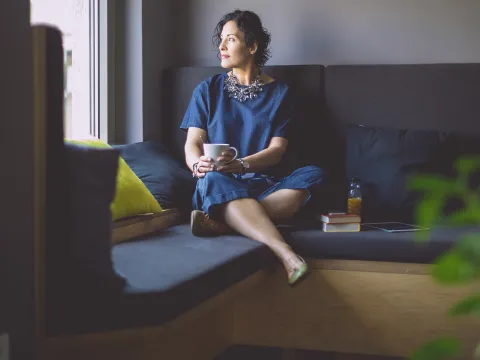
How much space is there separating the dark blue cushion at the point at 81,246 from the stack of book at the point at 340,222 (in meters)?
1.07

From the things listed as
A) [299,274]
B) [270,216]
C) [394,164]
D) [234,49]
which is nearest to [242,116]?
[234,49]

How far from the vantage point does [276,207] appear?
8.29ft

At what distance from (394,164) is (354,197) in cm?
21

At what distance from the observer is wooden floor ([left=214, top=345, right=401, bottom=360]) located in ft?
7.93

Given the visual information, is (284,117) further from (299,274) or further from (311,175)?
(299,274)

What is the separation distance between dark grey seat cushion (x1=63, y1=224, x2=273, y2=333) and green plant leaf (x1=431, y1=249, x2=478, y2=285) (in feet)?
3.99

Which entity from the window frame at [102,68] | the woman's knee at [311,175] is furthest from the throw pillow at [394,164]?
the window frame at [102,68]

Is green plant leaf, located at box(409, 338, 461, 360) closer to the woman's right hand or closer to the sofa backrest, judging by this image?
the woman's right hand

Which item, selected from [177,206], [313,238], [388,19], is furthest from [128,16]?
[313,238]

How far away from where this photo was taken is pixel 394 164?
2.70m

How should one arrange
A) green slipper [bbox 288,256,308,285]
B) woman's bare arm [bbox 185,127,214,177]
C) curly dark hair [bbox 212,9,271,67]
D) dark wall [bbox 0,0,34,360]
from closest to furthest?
dark wall [bbox 0,0,34,360]
green slipper [bbox 288,256,308,285]
woman's bare arm [bbox 185,127,214,177]
curly dark hair [bbox 212,9,271,67]

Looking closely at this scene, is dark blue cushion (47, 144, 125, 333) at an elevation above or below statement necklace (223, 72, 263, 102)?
below

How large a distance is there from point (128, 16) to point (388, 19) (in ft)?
4.05

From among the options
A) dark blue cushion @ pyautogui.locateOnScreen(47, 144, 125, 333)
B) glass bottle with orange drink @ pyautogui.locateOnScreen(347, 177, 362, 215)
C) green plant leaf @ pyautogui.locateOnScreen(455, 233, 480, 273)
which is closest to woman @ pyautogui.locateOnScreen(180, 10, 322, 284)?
glass bottle with orange drink @ pyautogui.locateOnScreen(347, 177, 362, 215)
